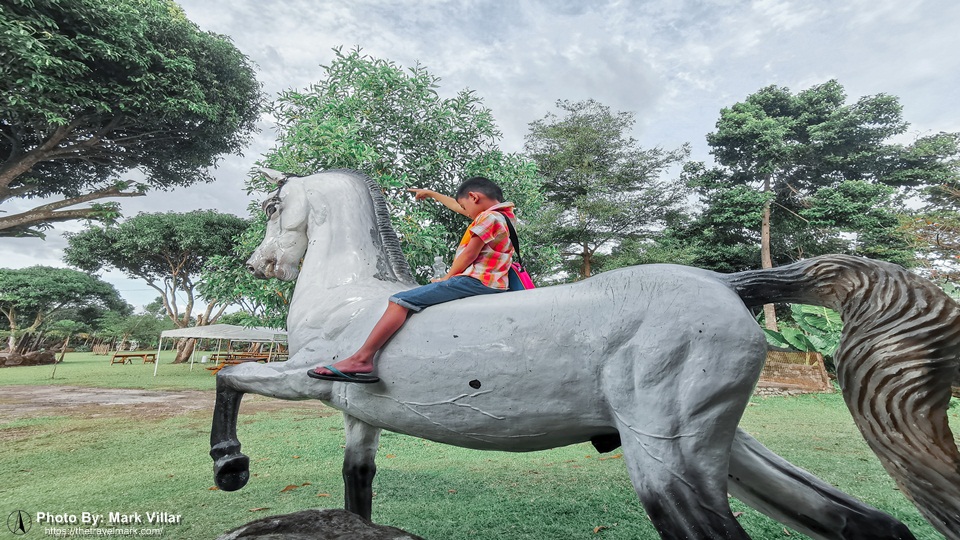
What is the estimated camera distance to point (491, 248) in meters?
2.19

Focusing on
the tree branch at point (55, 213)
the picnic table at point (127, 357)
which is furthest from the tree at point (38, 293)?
the tree branch at point (55, 213)

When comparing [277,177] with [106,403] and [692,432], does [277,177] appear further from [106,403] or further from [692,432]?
[106,403]

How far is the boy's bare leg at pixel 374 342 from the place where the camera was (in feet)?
6.37

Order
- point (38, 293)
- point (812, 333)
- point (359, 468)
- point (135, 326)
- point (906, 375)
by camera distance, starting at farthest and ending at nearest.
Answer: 1. point (135, 326)
2. point (38, 293)
3. point (812, 333)
4. point (359, 468)
5. point (906, 375)

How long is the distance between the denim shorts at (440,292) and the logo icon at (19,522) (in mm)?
3078

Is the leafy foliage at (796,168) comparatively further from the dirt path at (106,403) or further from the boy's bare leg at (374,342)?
the boy's bare leg at (374,342)

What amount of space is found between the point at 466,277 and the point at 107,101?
36.4 feet

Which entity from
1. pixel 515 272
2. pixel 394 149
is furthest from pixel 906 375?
pixel 394 149

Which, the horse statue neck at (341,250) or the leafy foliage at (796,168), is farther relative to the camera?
the leafy foliage at (796,168)

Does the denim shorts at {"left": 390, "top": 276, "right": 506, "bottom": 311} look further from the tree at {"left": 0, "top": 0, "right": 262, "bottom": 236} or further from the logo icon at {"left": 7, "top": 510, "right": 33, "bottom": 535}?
the tree at {"left": 0, "top": 0, "right": 262, "bottom": 236}

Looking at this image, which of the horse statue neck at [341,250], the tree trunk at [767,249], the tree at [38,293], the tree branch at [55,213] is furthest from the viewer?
the tree at [38,293]

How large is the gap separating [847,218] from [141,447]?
19862mm

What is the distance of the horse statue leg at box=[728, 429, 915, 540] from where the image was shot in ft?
5.68

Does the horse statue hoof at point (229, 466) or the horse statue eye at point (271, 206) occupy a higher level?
the horse statue eye at point (271, 206)
